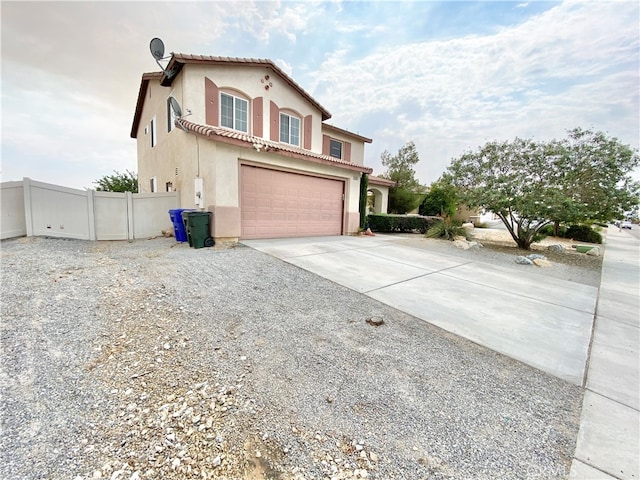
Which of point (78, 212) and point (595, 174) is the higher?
point (595, 174)

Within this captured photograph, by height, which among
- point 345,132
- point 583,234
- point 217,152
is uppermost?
point 345,132

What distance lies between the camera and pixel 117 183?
22344mm

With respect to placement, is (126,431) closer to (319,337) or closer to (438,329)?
(319,337)

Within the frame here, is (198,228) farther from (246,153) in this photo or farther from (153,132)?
(153,132)

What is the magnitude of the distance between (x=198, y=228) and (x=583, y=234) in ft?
69.1

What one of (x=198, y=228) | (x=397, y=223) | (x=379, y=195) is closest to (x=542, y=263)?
(x=397, y=223)

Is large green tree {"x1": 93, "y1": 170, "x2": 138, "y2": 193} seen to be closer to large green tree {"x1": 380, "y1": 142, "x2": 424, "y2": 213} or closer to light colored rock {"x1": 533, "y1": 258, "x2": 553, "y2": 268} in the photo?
large green tree {"x1": 380, "y1": 142, "x2": 424, "y2": 213}

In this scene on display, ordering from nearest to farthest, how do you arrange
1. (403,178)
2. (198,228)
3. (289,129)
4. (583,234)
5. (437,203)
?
(198,228)
(289,129)
(583,234)
(437,203)
(403,178)

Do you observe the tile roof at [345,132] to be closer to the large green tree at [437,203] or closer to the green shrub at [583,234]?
the large green tree at [437,203]

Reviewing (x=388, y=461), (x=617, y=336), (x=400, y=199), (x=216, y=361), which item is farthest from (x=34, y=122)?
(x=400, y=199)

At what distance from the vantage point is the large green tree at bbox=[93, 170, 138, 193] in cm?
2205

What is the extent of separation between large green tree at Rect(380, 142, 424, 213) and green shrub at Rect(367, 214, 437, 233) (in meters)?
6.04

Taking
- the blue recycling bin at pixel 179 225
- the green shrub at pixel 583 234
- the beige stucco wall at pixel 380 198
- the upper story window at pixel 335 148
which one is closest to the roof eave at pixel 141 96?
the blue recycling bin at pixel 179 225

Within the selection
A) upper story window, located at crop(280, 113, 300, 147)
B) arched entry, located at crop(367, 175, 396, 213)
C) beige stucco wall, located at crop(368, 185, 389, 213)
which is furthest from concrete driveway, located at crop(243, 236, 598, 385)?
beige stucco wall, located at crop(368, 185, 389, 213)
